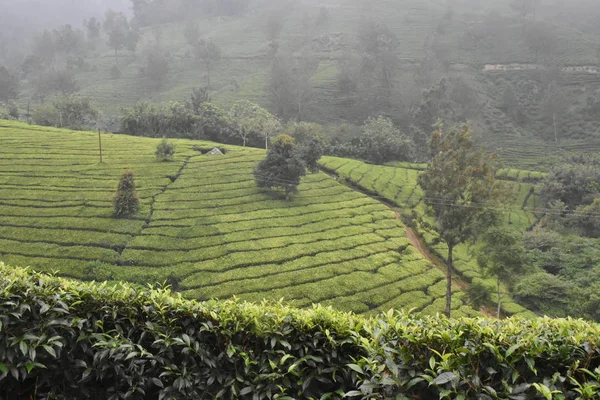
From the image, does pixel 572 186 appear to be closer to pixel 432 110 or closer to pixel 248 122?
pixel 432 110

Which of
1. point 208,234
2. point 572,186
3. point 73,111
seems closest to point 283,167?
point 208,234

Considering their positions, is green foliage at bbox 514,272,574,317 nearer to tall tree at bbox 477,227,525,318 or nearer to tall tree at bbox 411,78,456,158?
tall tree at bbox 477,227,525,318

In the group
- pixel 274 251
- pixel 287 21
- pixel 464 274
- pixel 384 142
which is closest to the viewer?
pixel 274 251

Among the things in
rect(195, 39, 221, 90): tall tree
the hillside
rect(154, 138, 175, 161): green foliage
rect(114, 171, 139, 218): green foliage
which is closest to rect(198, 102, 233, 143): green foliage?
rect(154, 138, 175, 161): green foliage

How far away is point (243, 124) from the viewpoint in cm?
4059

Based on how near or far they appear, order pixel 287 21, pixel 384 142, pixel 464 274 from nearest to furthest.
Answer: pixel 464 274 → pixel 384 142 → pixel 287 21

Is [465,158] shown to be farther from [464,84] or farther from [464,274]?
[464,84]

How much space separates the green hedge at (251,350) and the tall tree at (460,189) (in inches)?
514

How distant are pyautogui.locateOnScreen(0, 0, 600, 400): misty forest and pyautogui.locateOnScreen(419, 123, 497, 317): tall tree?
88 mm

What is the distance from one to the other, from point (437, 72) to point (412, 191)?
51153mm

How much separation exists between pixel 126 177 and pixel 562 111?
68.0m

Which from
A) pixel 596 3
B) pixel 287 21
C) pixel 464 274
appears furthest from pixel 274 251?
pixel 596 3

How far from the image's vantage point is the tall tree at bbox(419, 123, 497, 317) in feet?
52.3

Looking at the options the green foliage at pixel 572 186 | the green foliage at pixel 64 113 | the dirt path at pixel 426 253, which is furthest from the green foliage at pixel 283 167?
the green foliage at pixel 64 113
